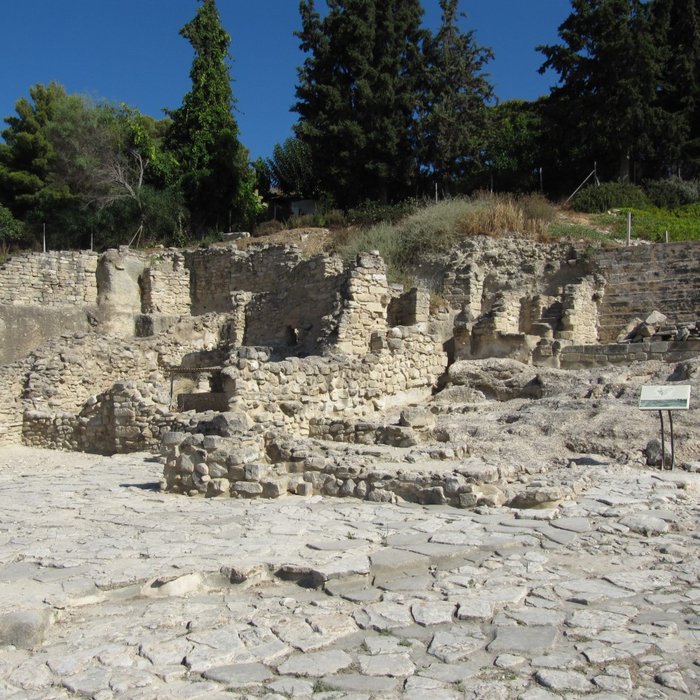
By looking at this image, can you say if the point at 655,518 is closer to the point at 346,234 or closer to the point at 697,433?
the point at 697,433

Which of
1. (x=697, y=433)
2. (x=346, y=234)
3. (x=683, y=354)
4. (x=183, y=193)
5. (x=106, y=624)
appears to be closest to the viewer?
(x=106, y=624)

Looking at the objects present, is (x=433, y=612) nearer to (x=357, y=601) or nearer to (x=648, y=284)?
(x=357, y=601)

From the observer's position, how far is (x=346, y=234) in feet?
76.7

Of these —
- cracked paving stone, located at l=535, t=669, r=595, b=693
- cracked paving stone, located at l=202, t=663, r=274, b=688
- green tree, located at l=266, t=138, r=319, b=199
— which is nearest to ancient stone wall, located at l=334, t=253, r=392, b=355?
cracked paving stone, located at l=202, t=663, r=274, b=688

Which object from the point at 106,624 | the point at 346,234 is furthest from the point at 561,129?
the point at 106,624

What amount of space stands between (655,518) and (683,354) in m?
7.19

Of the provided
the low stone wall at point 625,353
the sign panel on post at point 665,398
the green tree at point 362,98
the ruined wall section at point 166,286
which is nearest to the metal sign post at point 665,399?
the sign panel on post at point 665,398

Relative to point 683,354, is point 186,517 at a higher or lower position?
lower

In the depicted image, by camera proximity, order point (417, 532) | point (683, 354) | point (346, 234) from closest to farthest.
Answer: point (417, 532)
point (683, 354)
point (346, 234)

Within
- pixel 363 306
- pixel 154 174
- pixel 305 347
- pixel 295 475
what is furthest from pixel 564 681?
pixel 154 174

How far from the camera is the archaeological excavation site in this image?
3.31m

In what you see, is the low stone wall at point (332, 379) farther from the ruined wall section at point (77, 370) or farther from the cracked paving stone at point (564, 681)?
the cracked paving stone at point (564, 681)

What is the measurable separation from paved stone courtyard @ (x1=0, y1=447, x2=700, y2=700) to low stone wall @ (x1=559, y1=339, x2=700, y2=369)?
6243mm

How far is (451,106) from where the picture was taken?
28688 mm
